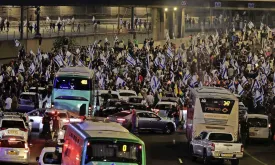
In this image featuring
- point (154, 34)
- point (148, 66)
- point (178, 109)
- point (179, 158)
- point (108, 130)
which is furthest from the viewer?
point (154, 34)

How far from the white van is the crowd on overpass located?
272 centimetres

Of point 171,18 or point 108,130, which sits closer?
point 108,130

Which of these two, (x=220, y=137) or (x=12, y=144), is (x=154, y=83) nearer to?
(x=220, y=137)

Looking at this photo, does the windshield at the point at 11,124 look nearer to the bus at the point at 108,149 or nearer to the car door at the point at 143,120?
the car door at the point at 143,120

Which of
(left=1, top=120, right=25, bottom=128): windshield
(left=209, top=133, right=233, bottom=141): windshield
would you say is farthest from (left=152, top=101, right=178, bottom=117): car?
(left=1, top=120, right=25, bottom=128): windshield

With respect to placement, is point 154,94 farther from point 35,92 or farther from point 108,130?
point 108,130

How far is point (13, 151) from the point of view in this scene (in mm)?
28672

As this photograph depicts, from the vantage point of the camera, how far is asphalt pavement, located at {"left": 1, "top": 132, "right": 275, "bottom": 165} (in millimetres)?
33344

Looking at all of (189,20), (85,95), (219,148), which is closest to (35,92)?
(85,95)

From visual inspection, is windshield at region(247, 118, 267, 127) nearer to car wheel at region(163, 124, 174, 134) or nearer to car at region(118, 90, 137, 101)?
car wheel at region(163, 124, 174, 134)

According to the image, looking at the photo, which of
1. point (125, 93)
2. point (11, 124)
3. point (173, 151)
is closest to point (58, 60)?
point (125, 93)

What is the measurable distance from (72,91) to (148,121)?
4263 millimetres

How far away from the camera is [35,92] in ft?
153

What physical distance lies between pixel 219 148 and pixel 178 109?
47.2 ft
